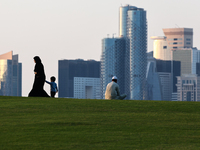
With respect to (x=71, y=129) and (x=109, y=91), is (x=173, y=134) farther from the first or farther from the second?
(x=109, y=91)

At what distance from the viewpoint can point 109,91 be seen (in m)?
21.3

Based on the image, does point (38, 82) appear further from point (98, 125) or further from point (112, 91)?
point (98, 125)

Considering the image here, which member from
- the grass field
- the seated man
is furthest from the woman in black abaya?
the grass field

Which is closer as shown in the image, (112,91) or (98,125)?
(98,125)

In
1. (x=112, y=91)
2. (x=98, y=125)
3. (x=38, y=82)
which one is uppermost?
(x=38, y=82)

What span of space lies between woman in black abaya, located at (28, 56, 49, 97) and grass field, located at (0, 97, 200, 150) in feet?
11.5

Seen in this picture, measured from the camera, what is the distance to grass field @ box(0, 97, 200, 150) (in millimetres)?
11775

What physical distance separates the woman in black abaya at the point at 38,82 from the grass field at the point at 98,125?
138 inches

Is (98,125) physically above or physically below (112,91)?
below

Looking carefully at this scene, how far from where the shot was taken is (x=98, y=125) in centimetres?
1377

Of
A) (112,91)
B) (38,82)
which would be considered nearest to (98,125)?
(112,91)

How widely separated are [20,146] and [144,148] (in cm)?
284

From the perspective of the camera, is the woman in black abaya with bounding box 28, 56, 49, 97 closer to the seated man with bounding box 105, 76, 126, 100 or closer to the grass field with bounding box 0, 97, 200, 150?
the seated man with bounding box 105, 76, 126, 100

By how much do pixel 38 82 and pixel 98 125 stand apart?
868cm
